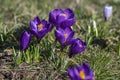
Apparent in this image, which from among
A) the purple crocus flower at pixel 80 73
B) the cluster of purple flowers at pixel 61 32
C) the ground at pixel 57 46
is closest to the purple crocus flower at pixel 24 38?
the cluster of purple flowers at pixel 61 32

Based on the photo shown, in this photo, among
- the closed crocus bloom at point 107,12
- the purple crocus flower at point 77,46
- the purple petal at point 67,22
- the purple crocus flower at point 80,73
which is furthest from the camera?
the closed crocus bloom at point 107,12

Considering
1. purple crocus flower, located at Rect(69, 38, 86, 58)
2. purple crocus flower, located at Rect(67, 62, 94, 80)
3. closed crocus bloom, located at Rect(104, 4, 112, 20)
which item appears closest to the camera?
purple crocus flower, located at Rect(67, 62, 94, 80)

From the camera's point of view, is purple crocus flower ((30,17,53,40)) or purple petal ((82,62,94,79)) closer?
purple petal ((82,62,94,79))

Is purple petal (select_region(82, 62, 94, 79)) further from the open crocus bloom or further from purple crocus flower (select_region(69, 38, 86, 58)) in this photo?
the open crocus bloom

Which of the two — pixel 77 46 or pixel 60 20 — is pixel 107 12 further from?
pixel 77 46

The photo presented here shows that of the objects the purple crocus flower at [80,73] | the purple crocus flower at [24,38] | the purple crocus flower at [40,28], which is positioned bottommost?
the purple crocus flower at [80,73]

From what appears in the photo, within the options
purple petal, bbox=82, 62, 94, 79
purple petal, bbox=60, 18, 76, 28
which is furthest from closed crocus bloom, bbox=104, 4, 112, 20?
purple petal, bbox=82, 62, 94, 79

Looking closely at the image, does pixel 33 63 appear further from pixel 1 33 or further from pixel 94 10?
pixel 94 10

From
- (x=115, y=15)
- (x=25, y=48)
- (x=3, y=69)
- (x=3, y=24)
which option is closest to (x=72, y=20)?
Result: (x=25, y=48)

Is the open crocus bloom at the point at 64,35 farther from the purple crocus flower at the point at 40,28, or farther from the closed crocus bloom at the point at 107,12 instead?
the closed crocus bloom at the point at 107,12
